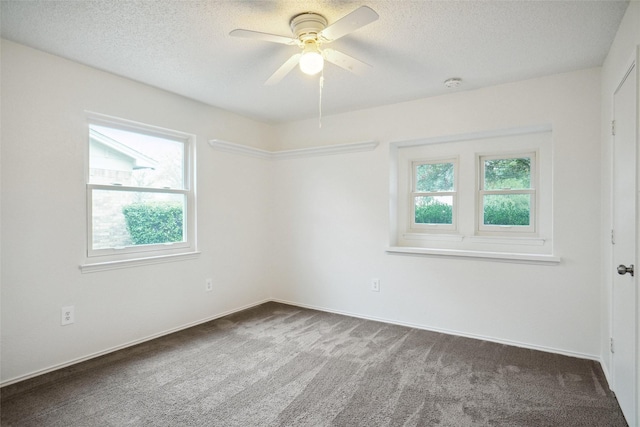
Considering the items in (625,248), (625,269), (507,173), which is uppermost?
(507,173)

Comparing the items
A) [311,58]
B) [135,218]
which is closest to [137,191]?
[135,218]

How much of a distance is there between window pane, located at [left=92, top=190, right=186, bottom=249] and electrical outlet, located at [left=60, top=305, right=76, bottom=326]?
50 cm

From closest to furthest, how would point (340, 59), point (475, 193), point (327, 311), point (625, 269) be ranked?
point (625, 269) → point (340, 59) → point (475, 193) → point (327, 311)

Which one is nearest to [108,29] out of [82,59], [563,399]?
[82,59]

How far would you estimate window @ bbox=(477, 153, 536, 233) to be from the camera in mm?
3201

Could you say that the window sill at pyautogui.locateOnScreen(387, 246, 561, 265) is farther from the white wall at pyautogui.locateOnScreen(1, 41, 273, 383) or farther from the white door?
the white wall at pyautogui.locateOnScreen(1, 41, 273, 383)

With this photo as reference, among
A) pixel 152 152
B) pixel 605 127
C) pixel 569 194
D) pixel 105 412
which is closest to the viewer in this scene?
pixel 105 412

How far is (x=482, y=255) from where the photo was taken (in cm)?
319

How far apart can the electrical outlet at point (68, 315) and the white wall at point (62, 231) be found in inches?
1.3

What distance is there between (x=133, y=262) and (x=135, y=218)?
399 mm

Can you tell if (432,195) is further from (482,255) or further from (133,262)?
(133,262)

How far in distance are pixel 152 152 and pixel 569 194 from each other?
3720mm

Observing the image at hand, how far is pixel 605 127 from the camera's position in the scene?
257 cm

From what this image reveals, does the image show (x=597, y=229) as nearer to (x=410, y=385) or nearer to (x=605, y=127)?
(x=605, y=127)
